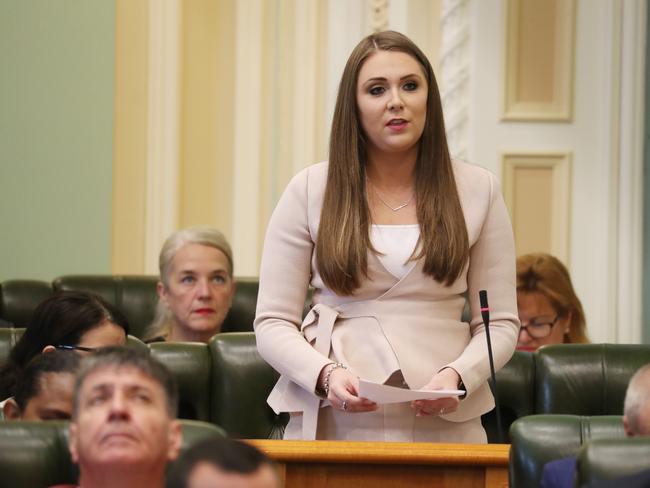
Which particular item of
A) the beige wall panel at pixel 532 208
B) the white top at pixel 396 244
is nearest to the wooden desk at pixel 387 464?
the white top at pixel 396 244

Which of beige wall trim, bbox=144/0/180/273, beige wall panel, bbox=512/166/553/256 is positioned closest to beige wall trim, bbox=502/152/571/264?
beige wall panel, bbox=512/166/553/256

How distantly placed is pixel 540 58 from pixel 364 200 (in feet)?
11.3

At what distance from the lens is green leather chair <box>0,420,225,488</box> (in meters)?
2.55

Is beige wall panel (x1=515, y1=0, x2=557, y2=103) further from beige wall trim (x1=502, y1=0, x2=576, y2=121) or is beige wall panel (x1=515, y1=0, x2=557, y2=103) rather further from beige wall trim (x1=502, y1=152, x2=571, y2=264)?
beige wall trim (x1=502, y1=152, x2=571, y2=264)

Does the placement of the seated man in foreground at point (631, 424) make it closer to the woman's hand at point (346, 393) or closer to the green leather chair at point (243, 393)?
the woman's hand at point (346, 393)

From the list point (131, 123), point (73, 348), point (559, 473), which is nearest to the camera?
point (559, 473)

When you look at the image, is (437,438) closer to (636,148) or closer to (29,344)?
(29,344)

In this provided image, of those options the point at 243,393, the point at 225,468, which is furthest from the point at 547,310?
the point at 225,468

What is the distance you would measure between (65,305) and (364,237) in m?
0.91

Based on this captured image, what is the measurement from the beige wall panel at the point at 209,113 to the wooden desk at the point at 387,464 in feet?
12.0

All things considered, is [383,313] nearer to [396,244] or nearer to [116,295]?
[396,244]

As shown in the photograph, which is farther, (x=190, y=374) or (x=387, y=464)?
(x=190, y=374)

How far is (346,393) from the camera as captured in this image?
2.94 meters

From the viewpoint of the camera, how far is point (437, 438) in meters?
3.12
